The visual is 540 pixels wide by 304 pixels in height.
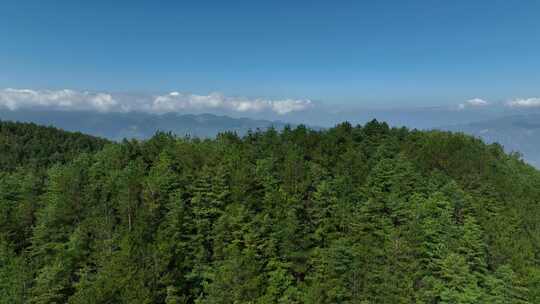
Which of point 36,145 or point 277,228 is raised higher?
point 36,145

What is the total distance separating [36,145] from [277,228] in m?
109

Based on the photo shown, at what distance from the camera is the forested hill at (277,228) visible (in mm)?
33656

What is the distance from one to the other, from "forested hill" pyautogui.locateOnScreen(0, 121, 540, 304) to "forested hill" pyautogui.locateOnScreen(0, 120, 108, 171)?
5099 centimetres

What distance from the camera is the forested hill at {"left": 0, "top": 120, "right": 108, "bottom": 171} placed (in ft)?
342

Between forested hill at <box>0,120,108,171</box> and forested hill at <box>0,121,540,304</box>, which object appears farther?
forested hill at <box>0,120,108,171</box>

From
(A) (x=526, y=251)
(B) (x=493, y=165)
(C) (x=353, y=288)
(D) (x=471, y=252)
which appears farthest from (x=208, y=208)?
(B) (x=493, y=165)

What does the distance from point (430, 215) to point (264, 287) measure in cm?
2167

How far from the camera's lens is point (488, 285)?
36.2 metres

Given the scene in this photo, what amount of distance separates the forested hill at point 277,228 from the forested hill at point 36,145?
5099 centimetres

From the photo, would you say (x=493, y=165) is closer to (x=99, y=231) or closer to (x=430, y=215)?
(x=430, y=215)

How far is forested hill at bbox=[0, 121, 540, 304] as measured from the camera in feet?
110

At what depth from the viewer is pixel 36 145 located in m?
115

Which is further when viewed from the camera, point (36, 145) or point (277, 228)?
point (36, 145)

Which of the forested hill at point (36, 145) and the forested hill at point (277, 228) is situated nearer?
the forested hill at point (277, 228)
